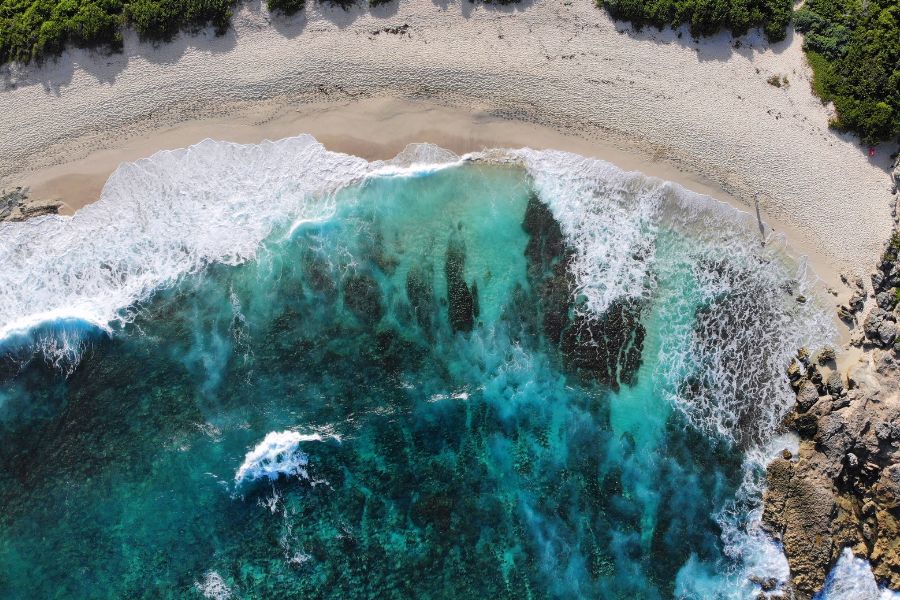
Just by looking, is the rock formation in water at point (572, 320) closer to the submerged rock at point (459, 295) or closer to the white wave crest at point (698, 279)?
the white wave crest at point (698, 279)

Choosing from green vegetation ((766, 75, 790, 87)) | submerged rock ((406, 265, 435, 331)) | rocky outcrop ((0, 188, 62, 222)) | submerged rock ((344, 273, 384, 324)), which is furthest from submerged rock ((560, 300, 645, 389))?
rocky outcrop ((0, 188, 62, 222))

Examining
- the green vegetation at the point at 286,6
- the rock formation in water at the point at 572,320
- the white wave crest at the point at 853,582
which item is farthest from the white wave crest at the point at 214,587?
the white wave crest at the point at 853,582

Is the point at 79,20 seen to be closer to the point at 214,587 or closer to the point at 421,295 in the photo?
the point at 421,295

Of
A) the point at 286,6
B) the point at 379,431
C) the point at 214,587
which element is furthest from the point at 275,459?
the point at 286,6

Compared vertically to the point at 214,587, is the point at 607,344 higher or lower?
higher

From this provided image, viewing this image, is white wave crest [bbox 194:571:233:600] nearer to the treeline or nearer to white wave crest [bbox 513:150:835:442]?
white wave crest [bbox 513:150:835:442]

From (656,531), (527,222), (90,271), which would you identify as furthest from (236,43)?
(656,531)

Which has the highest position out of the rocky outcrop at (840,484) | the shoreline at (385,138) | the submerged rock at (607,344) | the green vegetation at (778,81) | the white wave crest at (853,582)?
the green vegetation at (778,81)
